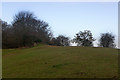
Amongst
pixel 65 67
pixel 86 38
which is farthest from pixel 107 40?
pixel 65 67

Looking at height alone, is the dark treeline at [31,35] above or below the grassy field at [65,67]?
above

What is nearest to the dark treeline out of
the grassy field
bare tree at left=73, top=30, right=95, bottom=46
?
bare tree at left=73, top=30, right=95, bottom=46

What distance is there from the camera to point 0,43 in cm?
2942

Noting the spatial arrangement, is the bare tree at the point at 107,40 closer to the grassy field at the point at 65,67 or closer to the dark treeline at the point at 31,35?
the dark treeline at the point at 31,35

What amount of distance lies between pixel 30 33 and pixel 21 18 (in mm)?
15602

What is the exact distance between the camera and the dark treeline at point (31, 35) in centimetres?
2980

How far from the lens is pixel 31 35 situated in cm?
3091

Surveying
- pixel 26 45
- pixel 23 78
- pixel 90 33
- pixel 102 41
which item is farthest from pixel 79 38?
pixel 23 78

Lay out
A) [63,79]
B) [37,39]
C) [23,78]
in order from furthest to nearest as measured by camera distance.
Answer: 1. [37,39]
2. [23,78]
3. [63,79]

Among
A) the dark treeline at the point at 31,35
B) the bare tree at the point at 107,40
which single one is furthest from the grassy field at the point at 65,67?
the bare tree at the point at 107,40

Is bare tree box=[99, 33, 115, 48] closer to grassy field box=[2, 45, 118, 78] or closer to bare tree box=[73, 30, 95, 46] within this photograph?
bare tree box=[73, 30, 95, 46]

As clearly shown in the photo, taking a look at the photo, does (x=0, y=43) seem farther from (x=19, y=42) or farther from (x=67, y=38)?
(x=67, y=38)

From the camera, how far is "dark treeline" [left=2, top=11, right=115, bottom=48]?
29.8m

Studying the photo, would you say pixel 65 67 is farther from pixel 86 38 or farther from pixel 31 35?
pixel 86 38
